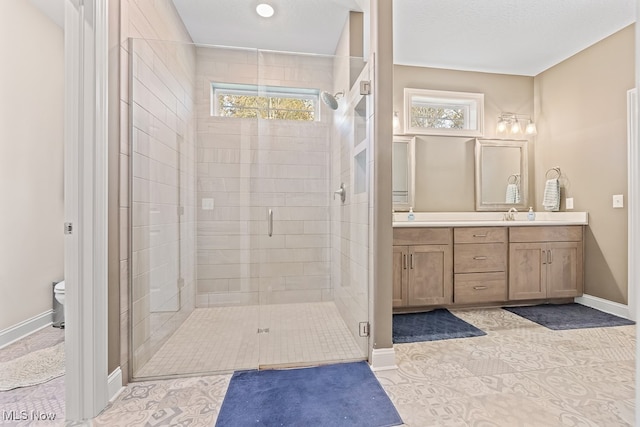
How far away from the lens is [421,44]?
115 inches

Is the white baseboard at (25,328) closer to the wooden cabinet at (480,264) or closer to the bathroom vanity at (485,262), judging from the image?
the bathroom vanity at (485,262)

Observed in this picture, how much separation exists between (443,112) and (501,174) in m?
0.97

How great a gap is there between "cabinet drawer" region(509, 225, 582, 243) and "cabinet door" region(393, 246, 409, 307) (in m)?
1.08

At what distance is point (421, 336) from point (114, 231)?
212 cm

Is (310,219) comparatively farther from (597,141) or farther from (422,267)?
(597,141)

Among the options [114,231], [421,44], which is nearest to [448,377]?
[114,231]

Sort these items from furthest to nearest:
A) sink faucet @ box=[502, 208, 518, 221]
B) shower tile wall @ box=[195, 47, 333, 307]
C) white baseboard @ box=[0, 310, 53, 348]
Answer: sink faucet @ box=[502, 208, 518, 221] → shower tile wall @ box=[195, 47, 333, 307] → white baseboard @ box=[0, 310, 53, 348]

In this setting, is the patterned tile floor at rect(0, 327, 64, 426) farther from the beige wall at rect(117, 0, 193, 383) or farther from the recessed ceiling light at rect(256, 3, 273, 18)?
the recessed ceiling light at rect(256, 3, 273, 18)

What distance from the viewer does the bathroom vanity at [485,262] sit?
2668mm

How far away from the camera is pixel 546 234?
2906 mm

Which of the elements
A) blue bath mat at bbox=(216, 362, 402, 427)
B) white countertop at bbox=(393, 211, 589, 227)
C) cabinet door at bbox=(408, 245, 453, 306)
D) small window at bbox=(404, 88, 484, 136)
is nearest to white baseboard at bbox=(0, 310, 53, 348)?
blue bath mat at bbox=(216, 362, 402, 427)

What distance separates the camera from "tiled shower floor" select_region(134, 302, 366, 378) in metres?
1.82

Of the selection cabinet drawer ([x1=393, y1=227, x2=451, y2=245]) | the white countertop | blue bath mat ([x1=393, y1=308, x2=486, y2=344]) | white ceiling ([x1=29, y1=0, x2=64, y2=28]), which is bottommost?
blue bath mat ([x1=393, y1=308, x2=486, y2=344])

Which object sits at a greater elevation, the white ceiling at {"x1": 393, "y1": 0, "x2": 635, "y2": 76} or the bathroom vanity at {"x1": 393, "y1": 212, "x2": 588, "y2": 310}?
the white ceiling at {"x1": 393, "y1": 0, "x2": 635, "y2": 76}
